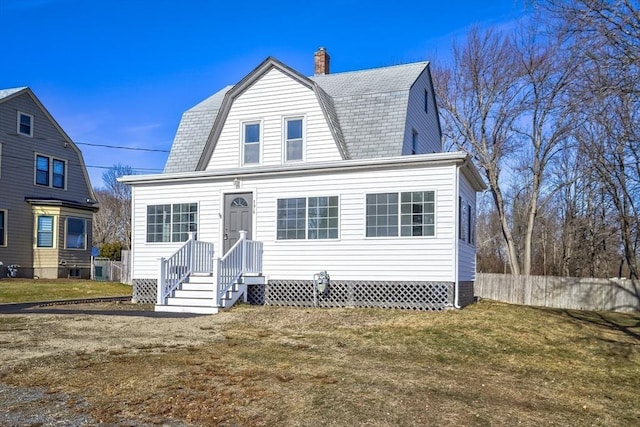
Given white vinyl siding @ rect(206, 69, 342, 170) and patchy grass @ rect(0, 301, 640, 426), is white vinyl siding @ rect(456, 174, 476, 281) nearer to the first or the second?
patchy grass @ rect(0, 301, 640, 426)

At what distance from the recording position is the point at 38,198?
2608 cm

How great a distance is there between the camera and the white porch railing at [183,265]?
1349cm

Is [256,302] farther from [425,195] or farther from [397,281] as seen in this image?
[425,195]

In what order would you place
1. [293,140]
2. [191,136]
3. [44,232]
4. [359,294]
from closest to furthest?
[359,294] → [293,140] → [191,136] → [44,232]

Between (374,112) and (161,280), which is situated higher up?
(374,112)

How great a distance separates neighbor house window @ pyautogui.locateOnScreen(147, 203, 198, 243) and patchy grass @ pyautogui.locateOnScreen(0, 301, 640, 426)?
4937 mm

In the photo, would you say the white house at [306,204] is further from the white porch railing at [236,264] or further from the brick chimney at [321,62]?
the brick chimney at [321,62]

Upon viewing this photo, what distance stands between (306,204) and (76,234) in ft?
58.5

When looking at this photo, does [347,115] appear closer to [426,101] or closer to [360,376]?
[426,101]

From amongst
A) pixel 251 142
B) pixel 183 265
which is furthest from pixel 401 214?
pixel 183 265

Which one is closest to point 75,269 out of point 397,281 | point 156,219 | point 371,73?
point 156,219

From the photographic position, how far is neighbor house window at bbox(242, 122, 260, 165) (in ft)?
52.9

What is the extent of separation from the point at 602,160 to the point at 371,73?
1372 centimetres

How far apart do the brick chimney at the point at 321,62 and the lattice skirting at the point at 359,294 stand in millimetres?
10541
